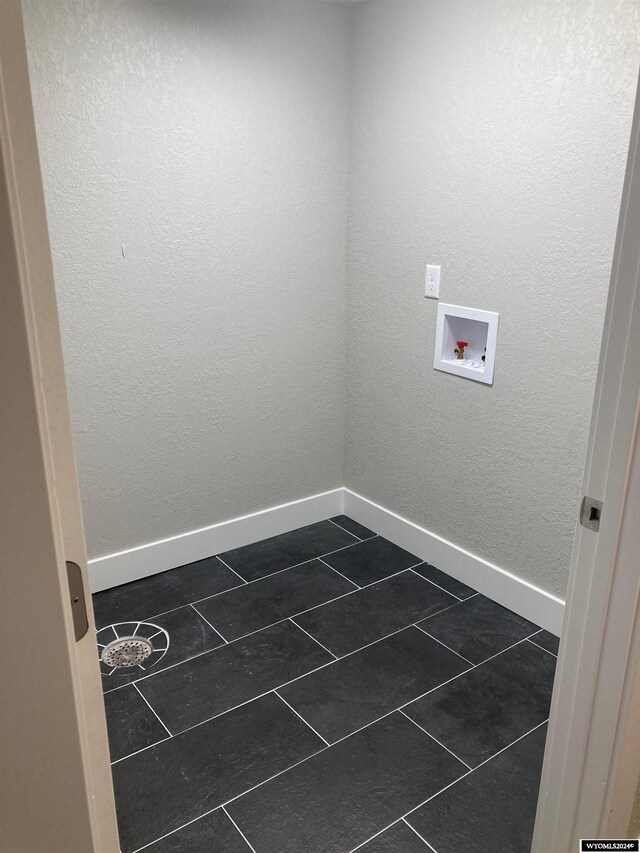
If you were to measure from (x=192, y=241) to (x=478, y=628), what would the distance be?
71.8 inches

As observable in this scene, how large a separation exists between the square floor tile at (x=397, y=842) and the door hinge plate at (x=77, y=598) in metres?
1.34

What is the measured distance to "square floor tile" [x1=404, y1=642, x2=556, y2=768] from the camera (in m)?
2.08

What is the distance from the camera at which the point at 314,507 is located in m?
3.41

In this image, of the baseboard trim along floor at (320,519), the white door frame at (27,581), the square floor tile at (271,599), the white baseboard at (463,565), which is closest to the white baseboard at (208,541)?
the baseboard trim along floor at (320,519)

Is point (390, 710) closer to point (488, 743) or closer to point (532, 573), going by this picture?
point (488, 743)

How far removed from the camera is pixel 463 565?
2916 millimetres

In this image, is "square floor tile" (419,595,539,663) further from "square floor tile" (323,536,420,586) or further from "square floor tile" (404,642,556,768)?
"square floor tile" (323,536,420,586)

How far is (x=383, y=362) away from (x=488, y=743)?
5.26 feet

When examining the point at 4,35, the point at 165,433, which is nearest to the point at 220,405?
A: the point at 165,433

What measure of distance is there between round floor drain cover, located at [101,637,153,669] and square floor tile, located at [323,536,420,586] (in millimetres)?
885

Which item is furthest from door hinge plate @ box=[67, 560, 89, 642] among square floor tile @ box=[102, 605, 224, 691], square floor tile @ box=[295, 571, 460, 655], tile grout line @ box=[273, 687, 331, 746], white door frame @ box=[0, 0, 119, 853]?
square floor tile @ box=[295, 571, 460, 655]

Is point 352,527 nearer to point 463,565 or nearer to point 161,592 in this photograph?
point 463,565

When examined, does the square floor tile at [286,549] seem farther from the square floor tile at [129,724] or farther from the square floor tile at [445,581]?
the square floor tile at [129,724]

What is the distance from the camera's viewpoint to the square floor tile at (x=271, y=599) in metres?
2.64
